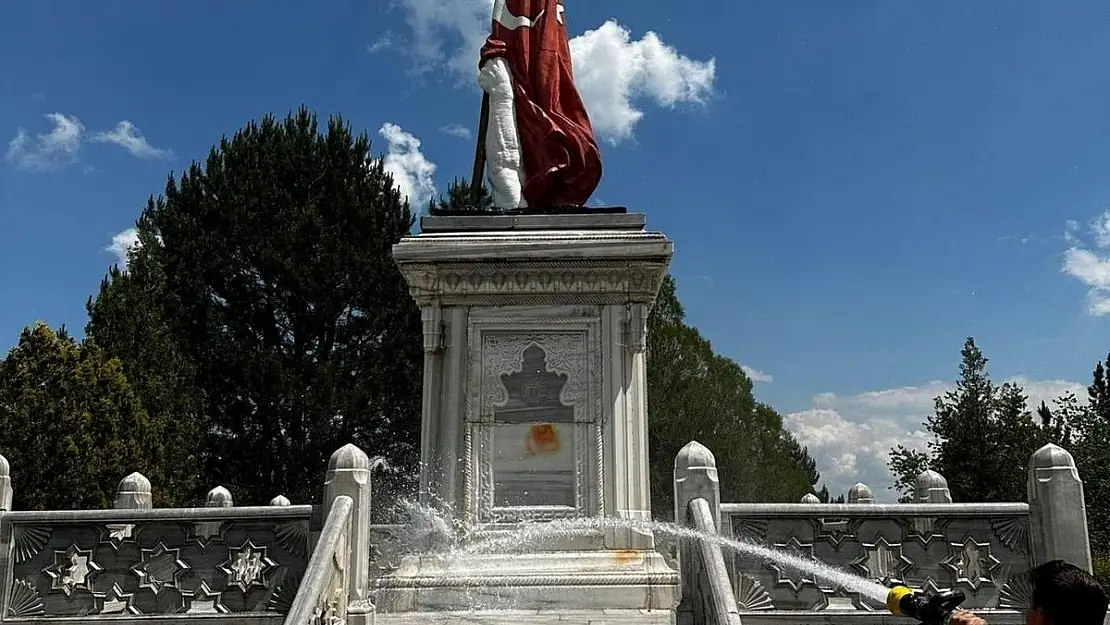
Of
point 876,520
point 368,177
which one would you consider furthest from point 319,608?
point 368,177

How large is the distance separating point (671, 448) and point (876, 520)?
77.2 ft

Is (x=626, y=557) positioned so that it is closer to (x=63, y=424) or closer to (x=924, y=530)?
(x=924, y=530)

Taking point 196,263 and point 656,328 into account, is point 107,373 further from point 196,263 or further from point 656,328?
point 656,328

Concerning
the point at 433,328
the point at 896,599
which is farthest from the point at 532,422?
the point at 896,599

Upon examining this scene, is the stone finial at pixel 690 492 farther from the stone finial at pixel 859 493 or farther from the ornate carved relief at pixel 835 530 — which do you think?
the stone finial at pixel 859 493

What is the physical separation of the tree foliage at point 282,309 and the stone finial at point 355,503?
73.0ft

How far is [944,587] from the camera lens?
7543 mm

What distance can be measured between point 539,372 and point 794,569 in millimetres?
3058

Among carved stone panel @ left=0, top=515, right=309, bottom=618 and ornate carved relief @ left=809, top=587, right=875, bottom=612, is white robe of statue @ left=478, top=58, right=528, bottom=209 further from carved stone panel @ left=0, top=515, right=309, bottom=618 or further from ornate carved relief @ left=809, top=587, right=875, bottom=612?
ornate carved relief @ left=809, top=587, right=875, bottom=612

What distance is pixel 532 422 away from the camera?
913cm

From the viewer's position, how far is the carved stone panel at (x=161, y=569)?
7.52 metres

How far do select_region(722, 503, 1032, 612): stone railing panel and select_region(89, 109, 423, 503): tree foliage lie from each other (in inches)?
922

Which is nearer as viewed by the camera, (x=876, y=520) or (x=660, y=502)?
(x=876, y=520)

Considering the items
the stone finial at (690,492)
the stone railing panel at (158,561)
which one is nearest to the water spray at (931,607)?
the stone finial at (690,492)
